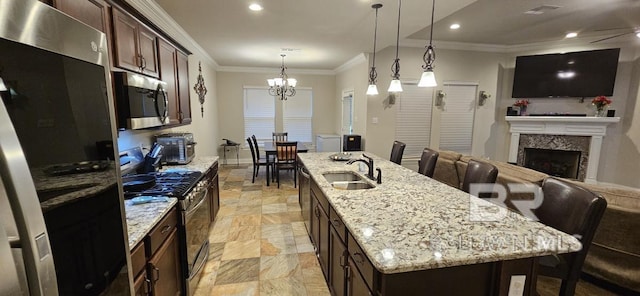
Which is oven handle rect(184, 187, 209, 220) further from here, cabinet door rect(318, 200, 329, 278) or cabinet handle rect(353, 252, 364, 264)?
cabinet handle rect(353, 252, 364, 264)

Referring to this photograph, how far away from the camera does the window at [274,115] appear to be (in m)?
7.33

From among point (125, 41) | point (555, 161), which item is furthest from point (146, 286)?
point (555, 161)

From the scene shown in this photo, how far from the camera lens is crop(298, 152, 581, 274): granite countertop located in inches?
45.5

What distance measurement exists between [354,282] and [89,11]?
7.43ft

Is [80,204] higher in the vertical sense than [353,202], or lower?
higher

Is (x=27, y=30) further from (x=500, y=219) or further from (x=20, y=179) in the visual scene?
(x=500, y=219)

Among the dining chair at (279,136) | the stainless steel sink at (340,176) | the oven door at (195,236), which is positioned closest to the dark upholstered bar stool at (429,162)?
the stainless steel sink at (340,176)

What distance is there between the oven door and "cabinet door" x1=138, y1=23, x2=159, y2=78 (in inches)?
47.4

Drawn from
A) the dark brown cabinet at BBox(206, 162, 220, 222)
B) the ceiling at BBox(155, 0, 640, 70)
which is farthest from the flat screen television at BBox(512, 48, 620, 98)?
the dark brown cabinet at BBox(206, 162, 220, 222)

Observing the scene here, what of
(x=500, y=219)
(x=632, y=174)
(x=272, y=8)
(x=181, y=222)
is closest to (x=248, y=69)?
(x=272, y=8)

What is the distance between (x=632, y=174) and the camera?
480cm

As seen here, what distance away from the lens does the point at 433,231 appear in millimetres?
1375

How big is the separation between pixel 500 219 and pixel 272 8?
9.69 feet

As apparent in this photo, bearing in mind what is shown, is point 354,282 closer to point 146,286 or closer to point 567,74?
point 146,286
